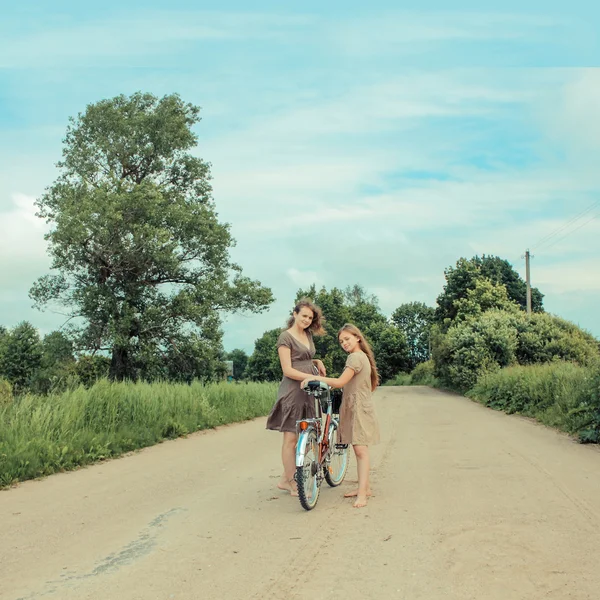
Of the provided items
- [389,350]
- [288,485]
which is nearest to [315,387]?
[288,485]

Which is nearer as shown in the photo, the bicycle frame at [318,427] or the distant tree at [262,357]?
the bicycle frame at [318,427]

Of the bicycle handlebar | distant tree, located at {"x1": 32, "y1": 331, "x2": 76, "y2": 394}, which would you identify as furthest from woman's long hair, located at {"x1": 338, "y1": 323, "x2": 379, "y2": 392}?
distant tree, located at {"x1": 32, "y1": 331, "x2": 76, "y2": 394}

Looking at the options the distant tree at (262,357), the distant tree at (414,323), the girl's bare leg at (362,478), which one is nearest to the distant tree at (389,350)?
the distant tree at (414,323)

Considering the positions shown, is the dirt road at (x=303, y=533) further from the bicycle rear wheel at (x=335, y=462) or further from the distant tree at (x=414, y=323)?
the distant tree at (x=414, y=323)

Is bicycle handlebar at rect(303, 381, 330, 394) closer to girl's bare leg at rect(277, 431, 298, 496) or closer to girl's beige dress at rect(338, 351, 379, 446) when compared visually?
girl's beige dress at rect(338, 351, 379, 446)

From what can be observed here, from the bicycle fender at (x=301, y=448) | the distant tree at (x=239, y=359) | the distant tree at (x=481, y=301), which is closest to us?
the bicycle fender at (x=301, y=448)

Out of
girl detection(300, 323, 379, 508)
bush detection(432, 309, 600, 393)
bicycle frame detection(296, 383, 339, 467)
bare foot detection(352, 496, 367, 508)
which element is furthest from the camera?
bush detection(432, 309, 600, 393)

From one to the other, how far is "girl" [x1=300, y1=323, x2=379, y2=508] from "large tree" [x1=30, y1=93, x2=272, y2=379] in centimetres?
2495

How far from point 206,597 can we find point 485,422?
44.1ft

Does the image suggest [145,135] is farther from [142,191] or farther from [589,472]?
[589,472]

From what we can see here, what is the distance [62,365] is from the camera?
32125 millimetres

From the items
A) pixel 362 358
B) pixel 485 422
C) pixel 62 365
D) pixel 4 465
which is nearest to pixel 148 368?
pixel 62 365

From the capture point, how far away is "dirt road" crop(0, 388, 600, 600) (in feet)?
14.6

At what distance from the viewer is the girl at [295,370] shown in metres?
7.38
